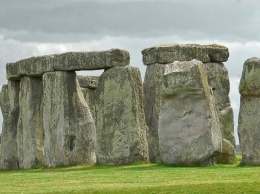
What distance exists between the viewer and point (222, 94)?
43.6 meters

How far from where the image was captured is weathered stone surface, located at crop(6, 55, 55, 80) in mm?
39125

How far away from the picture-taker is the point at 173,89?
33031 mm

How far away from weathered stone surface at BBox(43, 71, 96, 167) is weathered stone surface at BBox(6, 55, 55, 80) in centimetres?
37

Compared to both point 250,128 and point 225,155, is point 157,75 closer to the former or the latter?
point 225,155

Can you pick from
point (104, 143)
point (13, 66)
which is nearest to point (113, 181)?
point (104, 143)

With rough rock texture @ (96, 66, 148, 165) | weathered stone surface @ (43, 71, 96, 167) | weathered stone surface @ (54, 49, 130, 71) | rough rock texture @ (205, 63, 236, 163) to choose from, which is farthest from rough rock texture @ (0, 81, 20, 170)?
rough rock texture @ (205, 63, 236, 163)

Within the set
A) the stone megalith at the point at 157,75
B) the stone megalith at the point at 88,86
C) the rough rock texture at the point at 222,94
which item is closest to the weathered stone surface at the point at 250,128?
the stone megalith at the point at 157,75

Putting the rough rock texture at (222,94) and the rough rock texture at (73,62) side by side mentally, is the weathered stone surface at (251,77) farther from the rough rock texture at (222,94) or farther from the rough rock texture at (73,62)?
the rough rock texture at (222,94)

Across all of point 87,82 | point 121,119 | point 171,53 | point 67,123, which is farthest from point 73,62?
point 87,82

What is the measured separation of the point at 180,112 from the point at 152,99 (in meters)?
6.80

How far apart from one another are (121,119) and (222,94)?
8133mm

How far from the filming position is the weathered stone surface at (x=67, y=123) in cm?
3881

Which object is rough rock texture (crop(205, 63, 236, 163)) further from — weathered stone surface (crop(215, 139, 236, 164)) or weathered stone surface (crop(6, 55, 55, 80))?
weathered stone surface (crop(6, 55, 55, 80))

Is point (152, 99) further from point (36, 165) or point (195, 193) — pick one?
point (195, 193)
